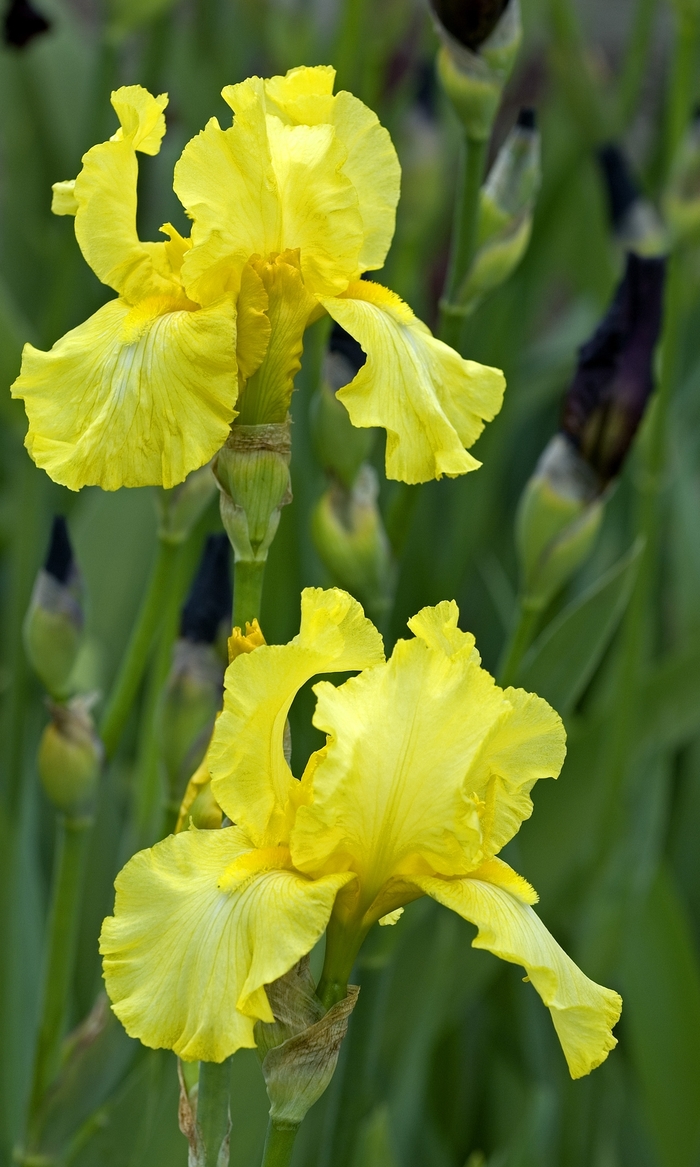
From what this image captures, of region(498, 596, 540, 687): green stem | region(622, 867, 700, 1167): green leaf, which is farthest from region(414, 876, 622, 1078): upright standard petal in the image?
region(622, 867, 700, 1167): green leaf

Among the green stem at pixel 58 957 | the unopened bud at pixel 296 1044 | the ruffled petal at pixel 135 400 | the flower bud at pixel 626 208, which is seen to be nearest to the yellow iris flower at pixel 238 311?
the ruffled petal at pixel 135 400

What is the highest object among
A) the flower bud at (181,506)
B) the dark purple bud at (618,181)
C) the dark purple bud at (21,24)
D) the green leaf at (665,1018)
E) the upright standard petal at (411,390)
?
the dark purple bud at (21,24)

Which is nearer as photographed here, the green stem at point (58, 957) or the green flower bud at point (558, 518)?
the green stem at point (58, 957)

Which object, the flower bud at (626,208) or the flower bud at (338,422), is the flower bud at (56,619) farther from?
the flower bud at (626,208)

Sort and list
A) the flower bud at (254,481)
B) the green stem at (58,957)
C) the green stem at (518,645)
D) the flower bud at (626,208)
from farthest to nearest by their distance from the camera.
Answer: the flower bud at (626,208) → the green stem at (518,645) → the green stem at (58,957) → the flower bud at (254,481)

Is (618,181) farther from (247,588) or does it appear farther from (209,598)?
(247,588)

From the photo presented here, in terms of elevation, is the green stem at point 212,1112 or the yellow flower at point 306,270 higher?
the yellow flower at point 306,270
